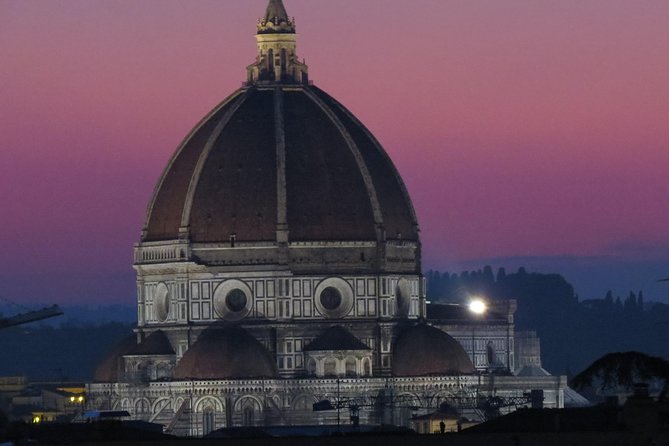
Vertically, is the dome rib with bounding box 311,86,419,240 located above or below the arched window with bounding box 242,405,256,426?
above

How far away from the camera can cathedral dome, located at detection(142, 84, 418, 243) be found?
19250 cm

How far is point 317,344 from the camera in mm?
194625

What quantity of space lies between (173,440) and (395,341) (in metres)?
92.7

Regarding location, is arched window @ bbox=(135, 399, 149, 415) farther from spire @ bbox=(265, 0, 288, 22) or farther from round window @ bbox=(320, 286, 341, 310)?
spire @ bbox=(265, 0, 288, 22)

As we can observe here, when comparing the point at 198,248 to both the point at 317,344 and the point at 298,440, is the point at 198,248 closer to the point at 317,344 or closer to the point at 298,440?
the point at 317,344

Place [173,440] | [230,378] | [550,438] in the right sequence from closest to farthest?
1. [550,438]
2. [173,440]
3. [230,378]

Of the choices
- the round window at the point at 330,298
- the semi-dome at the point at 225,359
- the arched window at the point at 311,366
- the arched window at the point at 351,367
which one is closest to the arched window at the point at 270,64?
the round window at the point at 330,298

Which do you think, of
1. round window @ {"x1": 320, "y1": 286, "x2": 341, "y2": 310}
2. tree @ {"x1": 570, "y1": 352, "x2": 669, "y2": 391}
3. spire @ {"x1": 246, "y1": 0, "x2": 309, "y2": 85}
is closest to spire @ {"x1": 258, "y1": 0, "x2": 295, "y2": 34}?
spire @ {"x1": 246, "y1": 0, "x2": 309, "y2": 85}

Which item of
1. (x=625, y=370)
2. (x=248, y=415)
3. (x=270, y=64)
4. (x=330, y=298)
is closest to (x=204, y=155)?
(x=270, y=64)

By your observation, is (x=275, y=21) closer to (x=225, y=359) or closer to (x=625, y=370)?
(x=225, y=359)

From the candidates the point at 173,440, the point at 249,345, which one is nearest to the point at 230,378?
the point at 249,345

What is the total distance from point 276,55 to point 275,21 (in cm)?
170

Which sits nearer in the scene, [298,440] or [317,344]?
[298,440]

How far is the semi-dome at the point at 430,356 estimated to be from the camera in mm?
192500
